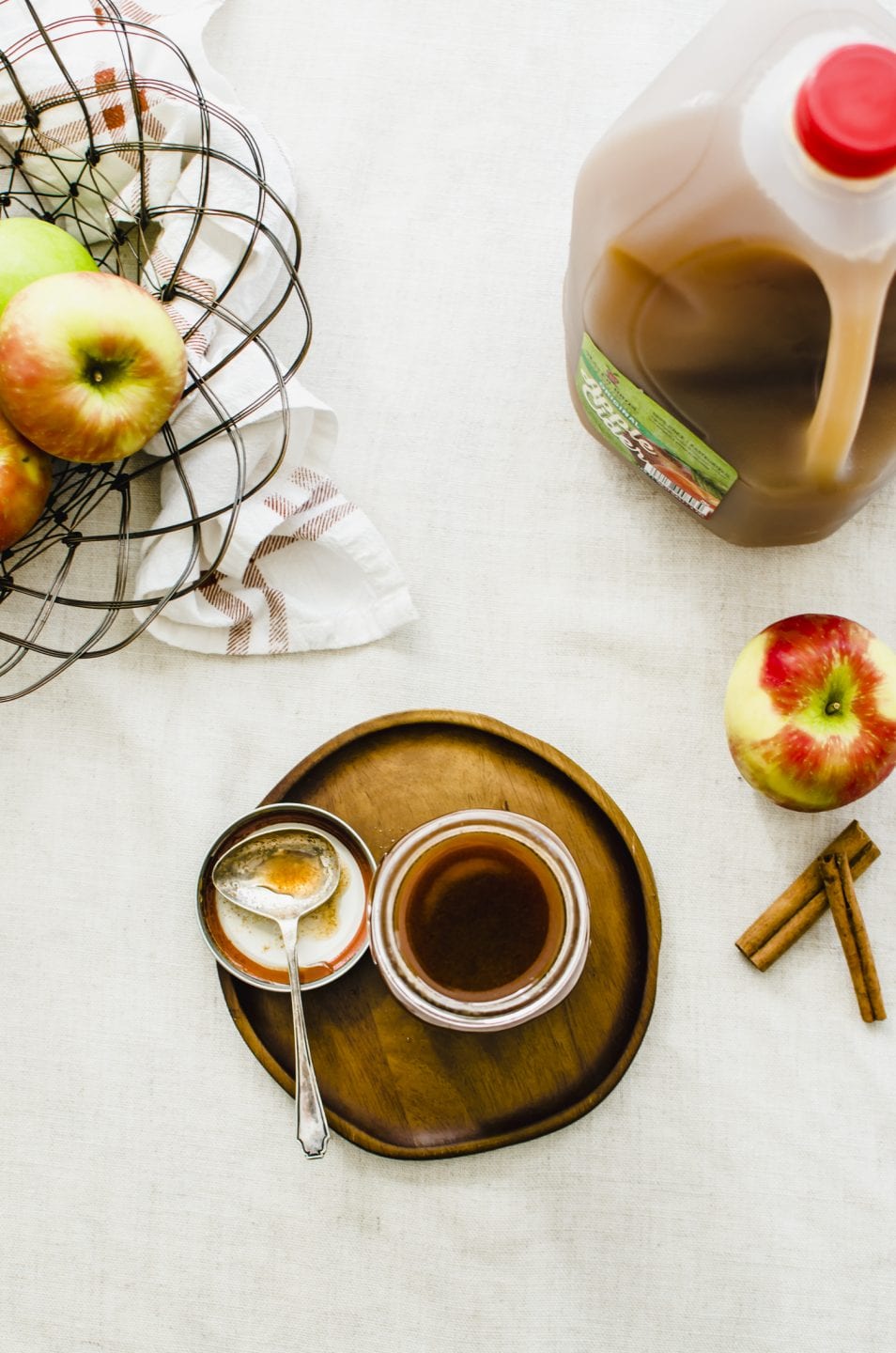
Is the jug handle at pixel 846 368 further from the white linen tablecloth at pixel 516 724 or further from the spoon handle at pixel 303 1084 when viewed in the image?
the spoon handle at pixel 303 1084

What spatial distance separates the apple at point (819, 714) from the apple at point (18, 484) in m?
0.47

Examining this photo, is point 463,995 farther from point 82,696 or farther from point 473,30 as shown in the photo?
point 473,30

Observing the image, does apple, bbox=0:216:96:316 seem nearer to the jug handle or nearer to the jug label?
the jug label

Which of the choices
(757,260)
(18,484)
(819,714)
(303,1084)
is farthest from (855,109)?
(303,1084)

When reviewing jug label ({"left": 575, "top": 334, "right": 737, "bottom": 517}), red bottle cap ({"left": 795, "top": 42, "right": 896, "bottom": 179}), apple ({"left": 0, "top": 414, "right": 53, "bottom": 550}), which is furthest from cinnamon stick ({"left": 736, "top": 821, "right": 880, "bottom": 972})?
apple ({"left": 0, "top": 414, "right": 53, "bottom": 550})

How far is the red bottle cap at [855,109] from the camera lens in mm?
426

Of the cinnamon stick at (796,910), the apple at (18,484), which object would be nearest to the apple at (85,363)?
the apple at (18,484)

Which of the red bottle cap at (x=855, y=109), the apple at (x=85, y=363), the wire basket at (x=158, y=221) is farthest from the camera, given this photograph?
the wire basket at (x=158, y=221)

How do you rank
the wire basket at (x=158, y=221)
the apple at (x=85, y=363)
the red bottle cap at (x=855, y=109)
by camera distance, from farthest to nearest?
the wire basket at (x=158, y=221) → the apple at (x=85, y=363) → the red bottle cap at (x=855, y=109)

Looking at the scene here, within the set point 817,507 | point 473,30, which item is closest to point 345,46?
point 473,30

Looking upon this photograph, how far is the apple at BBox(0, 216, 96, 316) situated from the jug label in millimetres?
322

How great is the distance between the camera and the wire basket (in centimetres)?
67

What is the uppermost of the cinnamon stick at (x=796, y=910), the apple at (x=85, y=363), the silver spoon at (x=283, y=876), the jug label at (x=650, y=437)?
the jug label at (x=650, y=437)

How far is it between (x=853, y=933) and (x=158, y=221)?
683 mm
